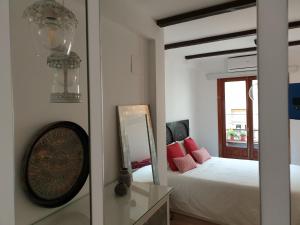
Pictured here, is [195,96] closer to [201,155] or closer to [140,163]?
[201,155]

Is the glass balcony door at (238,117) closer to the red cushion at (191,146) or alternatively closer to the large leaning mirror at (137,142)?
the red cushion at (191,146)

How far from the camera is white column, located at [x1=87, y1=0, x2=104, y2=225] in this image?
3.39 feet

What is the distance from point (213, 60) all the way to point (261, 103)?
25cm

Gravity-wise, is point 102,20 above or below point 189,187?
above

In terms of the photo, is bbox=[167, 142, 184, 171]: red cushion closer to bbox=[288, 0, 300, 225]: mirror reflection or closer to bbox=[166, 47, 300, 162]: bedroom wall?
bbox=[166, 47, 300, 162]: bedroom wall

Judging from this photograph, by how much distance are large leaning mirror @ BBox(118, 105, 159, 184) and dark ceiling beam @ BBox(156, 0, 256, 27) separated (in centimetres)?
39

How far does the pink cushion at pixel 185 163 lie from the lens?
35.2 inches

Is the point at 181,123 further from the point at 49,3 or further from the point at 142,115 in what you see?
the point at 49,3

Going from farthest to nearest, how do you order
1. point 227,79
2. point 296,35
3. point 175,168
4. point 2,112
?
point 2,112 < point 175,168 < point 227,79 < point 296,35

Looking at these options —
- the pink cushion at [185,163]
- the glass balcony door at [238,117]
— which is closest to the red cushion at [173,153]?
the pink cushion at [185,163]

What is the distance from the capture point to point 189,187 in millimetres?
902

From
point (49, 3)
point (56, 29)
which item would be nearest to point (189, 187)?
point (56, 29)

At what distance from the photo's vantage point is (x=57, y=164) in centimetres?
121

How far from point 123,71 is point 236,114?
0.55 m
